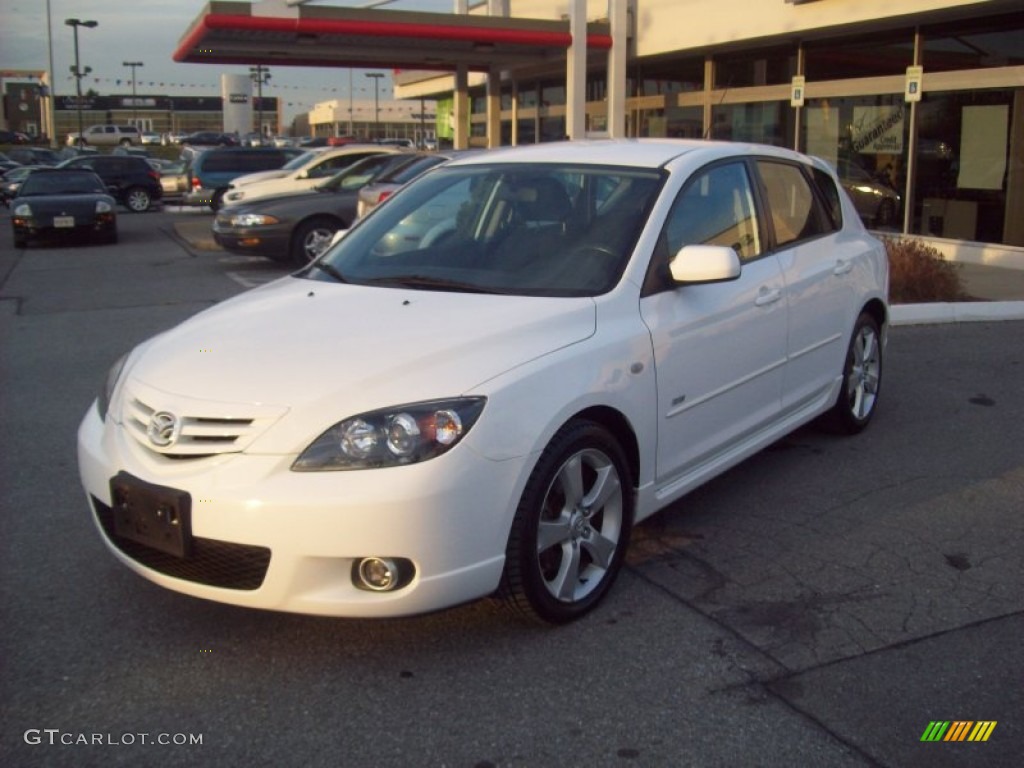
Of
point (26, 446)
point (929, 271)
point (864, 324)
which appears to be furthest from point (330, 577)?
point (929, 271)

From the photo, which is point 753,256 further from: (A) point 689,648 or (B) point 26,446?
(B) point 26,446

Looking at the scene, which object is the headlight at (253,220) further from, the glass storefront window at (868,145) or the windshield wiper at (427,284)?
the windshield wiper at (427,284)

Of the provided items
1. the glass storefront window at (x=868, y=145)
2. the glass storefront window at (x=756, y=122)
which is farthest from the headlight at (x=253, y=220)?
the glass storefront window at (x=756, y=122)

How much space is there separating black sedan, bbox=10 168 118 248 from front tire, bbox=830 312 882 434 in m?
15.8

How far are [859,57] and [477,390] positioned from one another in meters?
15.0

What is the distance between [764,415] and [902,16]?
11473 millimetres

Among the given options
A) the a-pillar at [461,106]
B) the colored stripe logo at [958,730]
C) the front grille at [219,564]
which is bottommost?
the colored stripe logo at [958,730]

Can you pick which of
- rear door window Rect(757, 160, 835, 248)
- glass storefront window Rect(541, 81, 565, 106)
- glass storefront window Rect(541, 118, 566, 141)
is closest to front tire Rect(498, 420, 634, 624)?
rear door window Rect(757, 160, 835, 248)

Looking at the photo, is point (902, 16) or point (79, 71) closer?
point (902, 16)

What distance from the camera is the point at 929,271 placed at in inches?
440

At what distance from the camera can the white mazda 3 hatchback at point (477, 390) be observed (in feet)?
11.4

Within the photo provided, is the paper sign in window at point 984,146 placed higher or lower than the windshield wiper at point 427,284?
higher

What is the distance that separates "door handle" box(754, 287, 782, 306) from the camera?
5.09 metres

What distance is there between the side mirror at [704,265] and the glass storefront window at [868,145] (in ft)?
39.6
